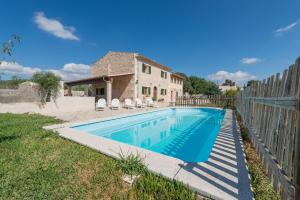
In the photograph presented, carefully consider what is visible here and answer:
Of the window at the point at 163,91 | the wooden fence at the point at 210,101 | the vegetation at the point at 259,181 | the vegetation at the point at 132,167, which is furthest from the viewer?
the window at the point at 163,91

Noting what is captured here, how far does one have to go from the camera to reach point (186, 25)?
1978cm

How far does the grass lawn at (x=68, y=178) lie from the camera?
2.58 metres

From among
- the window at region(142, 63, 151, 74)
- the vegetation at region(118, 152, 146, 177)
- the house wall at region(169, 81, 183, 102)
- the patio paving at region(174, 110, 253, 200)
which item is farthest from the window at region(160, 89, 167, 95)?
the vegetation at region(118, 152, 146, 177)

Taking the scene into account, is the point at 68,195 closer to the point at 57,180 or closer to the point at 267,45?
the point at 57,180

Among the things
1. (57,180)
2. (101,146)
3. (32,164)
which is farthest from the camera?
(101,146)

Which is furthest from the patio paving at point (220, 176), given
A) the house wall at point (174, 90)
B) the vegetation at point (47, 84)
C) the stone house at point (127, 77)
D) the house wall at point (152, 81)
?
the house wall at point (174, 90)

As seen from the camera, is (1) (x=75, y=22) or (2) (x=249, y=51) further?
(2) (x=249, y=51)

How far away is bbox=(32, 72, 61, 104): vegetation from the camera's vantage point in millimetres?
11219

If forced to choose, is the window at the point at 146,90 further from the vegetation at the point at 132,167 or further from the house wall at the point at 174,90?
the vegetation at the point at 132,167

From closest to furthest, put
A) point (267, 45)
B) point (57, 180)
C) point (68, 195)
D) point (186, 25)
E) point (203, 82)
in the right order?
point (68, 195) < point (57, 180) < point (267, 45) < point (186, 25) < point (203, 82)

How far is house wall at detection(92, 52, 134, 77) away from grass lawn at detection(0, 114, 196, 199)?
52.9ft

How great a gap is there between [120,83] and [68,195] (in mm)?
18687

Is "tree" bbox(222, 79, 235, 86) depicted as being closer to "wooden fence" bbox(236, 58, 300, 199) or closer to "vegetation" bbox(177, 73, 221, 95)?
"vegetation" bbox(177, 73, 221, 95)

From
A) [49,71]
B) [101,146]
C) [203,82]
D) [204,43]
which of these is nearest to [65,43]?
[49,71]
